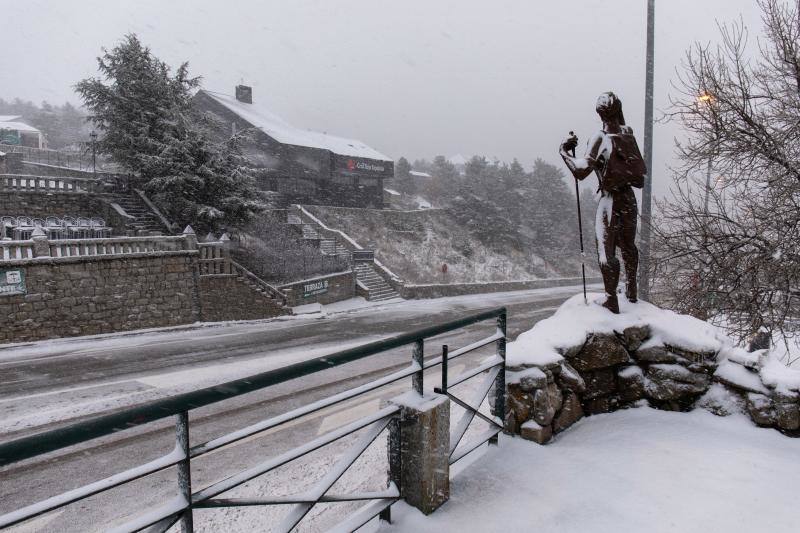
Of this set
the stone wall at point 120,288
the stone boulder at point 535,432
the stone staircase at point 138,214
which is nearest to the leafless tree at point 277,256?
the stone wall at point 120,288

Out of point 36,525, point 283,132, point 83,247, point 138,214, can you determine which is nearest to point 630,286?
point 36,525

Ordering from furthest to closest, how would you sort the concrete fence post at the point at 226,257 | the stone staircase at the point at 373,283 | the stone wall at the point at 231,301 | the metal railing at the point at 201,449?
the stone staircase at the point at 373,283, the concrete fence post at the point at 226,257, the stone wall at the point at 231,301, the metal railing at the point at 201,449

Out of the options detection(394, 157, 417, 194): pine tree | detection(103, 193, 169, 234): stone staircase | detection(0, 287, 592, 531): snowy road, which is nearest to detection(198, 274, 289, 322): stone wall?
detection(0, 287, 592, 531): snowy road

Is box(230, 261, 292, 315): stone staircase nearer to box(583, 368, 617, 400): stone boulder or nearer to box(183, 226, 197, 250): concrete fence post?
box(183, 226, 197, 250): concrete fence post

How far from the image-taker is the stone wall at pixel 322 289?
765 inches

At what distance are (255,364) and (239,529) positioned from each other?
6.00 metres

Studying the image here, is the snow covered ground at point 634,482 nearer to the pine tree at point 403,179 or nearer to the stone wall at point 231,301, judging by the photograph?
the stone wall at point 231,301

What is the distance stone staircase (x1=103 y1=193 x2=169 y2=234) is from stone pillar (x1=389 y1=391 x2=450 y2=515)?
18781mm

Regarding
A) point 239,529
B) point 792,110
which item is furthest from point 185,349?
point 792,110

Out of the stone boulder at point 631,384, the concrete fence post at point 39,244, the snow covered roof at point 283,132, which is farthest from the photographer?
the snow covered roof at point 283,132

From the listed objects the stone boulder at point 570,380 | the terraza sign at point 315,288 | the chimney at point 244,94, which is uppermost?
the chimney at point 244,94

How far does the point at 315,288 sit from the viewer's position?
68.1 ft

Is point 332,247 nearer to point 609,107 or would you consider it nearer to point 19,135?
point 609,107

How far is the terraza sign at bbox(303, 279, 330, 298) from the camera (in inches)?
794
